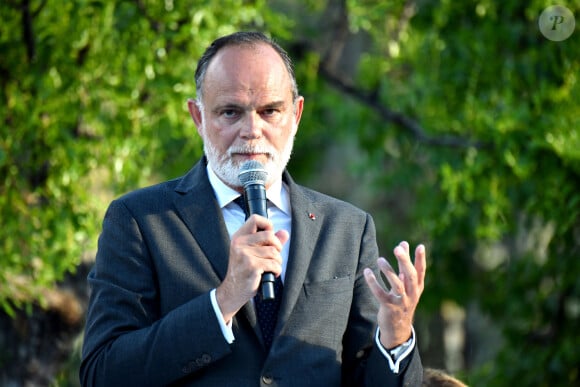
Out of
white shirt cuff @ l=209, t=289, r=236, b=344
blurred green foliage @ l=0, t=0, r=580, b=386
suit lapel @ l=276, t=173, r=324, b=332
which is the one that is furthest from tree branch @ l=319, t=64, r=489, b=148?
white shirt cuff @ l=209, t=289, r=236, b=344

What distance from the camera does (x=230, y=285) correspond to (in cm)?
297

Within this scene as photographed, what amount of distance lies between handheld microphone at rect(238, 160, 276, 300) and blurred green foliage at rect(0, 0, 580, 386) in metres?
3.51

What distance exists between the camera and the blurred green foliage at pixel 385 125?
6.80m

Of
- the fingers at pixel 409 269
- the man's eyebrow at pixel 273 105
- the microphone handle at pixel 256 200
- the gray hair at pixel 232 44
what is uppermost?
the gray hair at pixel 232 44

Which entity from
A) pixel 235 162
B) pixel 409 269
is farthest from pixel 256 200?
pixel 409 269

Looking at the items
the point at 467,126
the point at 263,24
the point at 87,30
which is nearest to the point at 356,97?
the point at 467,126

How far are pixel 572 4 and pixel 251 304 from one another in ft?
18.4

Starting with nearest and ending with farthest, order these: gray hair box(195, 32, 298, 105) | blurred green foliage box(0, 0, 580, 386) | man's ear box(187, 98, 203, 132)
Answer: gray hair box(195, 32, 298, 105)
man's ear box(187, 98, 203, 132)
blurred green foliage box(0, 0, 580, 386)

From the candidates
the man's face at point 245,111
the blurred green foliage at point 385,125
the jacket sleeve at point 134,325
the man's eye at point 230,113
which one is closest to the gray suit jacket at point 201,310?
the jacket sleeve at point 134,325

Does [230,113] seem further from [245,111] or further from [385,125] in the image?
[385,125]

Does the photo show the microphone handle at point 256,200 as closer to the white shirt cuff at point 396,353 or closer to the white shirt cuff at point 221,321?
the white shirt cuff at point 221,321

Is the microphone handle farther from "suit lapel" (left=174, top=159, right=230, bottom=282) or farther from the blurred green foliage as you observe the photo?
the blurred green foliage

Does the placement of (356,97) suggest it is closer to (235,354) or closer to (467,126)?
(467,126)

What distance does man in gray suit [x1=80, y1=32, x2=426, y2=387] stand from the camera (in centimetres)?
309
